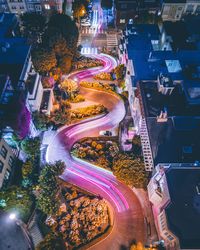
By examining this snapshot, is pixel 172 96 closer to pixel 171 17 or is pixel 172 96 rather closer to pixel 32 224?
pixel 32 224

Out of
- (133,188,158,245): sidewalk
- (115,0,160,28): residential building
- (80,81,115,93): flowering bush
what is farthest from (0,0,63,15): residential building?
(133,188,158,245): sidewalk

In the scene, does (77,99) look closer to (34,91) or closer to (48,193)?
(34,91)

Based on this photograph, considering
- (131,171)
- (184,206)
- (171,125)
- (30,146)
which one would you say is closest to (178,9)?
(171,125)

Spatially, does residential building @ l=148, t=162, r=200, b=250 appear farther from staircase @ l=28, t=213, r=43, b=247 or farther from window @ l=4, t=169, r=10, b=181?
window @ l=4, t=169, r=10, b=181

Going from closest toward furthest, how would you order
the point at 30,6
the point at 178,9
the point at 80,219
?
the point at 80,219 < the point at 30,6 < the point at 178,9

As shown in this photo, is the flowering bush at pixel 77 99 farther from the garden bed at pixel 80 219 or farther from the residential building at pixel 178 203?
the residential building at pixel 178 203

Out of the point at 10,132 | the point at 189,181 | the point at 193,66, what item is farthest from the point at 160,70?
the point at 10,132

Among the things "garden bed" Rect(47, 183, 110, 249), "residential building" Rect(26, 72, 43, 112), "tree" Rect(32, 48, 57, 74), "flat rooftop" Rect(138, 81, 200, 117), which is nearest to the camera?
"garden bed" Rect(47, 183, 110, 249)
